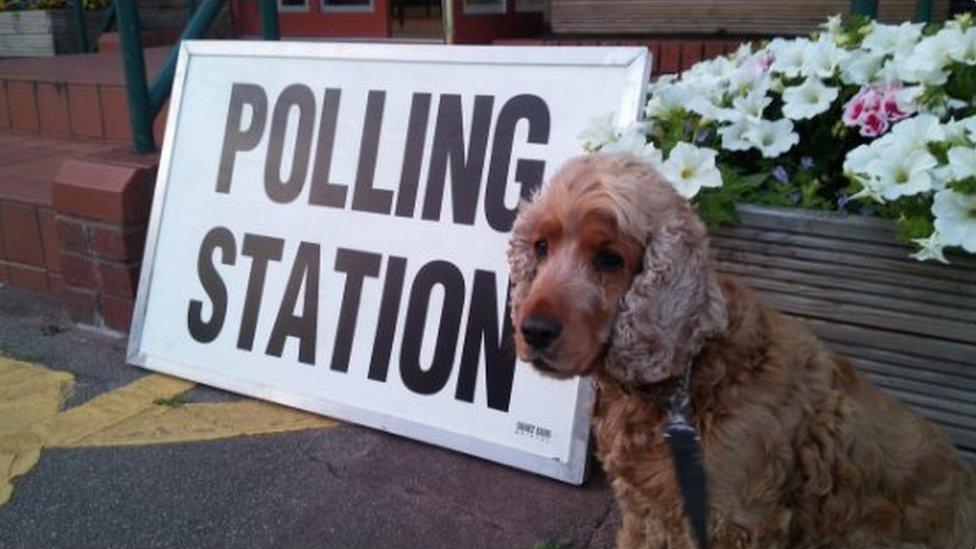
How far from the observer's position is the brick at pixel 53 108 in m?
5.39

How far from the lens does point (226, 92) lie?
11.6 feet

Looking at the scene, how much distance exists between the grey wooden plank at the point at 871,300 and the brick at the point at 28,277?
378 cm

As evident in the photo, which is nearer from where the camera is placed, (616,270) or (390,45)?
(616,270)

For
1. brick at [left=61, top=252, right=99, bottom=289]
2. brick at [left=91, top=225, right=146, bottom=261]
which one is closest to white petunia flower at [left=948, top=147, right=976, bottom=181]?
brick at [left=91, top=225, right=146, bottom=261]

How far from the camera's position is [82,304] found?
400 centimetres

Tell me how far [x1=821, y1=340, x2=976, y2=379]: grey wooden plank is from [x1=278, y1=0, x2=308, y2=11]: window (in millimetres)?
8315

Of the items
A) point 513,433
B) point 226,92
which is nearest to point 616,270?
point 513,433

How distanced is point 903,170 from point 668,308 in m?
0.86

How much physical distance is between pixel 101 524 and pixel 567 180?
1.92m

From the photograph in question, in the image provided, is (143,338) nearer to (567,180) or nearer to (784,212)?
(567,180)

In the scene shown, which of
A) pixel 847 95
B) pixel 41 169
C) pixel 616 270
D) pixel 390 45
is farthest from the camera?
pixel 41 169

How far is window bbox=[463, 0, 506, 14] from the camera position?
8.11 metres

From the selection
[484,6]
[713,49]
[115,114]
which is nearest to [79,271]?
[115,114]

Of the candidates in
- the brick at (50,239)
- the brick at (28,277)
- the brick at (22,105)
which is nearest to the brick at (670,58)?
the brick at (50,239)
